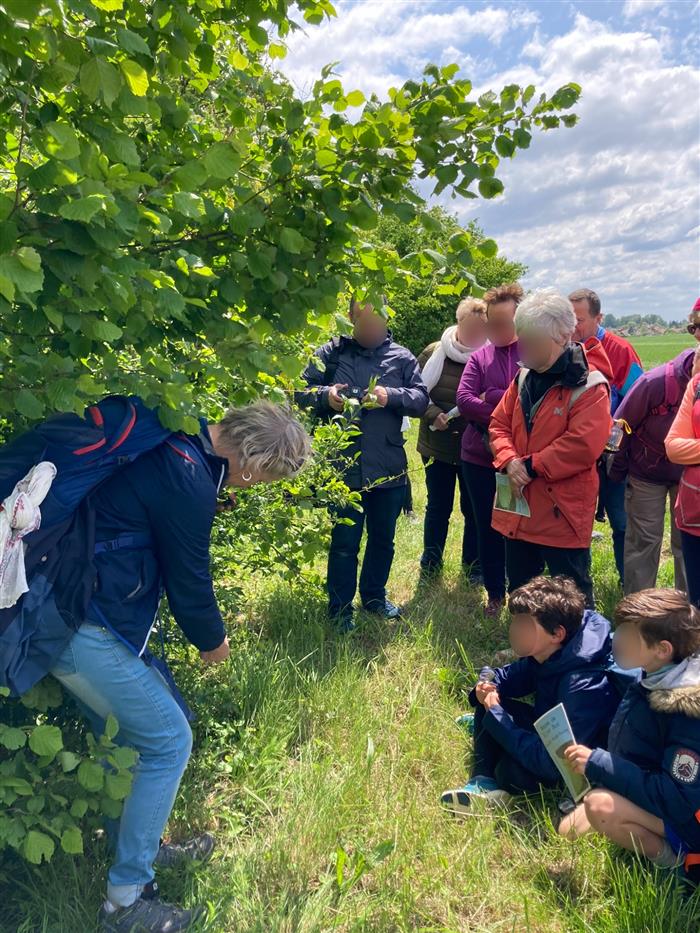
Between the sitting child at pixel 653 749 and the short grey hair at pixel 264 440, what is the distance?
133 cm

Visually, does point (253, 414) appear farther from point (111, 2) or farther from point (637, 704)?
point (637, 704)

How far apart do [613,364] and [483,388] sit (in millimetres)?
1064

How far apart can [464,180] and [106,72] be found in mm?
960

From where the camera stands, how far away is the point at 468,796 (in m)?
2.81

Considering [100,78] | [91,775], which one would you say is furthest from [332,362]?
[100,78]

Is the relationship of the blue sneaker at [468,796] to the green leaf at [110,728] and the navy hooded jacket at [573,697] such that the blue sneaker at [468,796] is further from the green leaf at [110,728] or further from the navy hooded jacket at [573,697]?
the green leaf at [110,728]

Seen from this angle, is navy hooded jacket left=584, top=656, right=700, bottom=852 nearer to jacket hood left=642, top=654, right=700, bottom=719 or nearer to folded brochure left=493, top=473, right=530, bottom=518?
jacket hood left=642, top=654, right=700, bottom=719

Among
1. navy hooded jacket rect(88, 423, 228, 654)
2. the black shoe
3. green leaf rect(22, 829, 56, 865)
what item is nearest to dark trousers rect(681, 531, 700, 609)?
the black shoe

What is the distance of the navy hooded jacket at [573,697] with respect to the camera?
9.25 ft

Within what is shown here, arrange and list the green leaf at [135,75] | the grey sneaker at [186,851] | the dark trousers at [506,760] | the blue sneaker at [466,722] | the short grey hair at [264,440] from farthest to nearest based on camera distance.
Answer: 1. the blue sneaker at [466,722]
2. the dark trousers at [506,760]
3. the grey sneaker at [186,851]
4. the short grey hair at [264,440]
5. the green leaf at [135,75]

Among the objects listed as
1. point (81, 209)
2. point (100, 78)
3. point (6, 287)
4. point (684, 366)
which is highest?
point (100, 78)

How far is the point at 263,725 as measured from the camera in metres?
3.17

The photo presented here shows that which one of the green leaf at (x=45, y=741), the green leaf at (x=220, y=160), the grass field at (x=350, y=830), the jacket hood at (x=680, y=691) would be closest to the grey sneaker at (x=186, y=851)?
the grass field at (x=350, y=830)

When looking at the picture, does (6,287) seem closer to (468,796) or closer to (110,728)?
(110,728)
